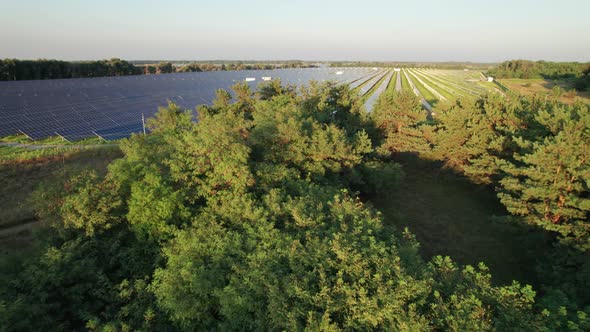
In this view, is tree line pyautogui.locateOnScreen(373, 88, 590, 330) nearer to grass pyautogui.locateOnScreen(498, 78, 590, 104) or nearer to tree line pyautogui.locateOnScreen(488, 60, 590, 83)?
grass pyautogui.locateOnScreen(498, 78, 590, 104)

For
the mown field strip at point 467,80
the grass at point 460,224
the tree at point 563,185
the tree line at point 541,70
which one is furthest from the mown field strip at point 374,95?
the tree line at point 541,70

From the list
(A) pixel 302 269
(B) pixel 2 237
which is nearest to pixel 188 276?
(A) pixel 302 269

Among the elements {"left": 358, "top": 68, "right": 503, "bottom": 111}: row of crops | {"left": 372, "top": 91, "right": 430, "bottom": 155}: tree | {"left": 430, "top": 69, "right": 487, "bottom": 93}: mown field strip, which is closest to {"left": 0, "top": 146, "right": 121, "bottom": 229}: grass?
{"left": 372, "top": 91, "right": 430, "bottom": 155}: tree

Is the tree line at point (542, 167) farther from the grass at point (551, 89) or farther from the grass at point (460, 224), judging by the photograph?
the grass at point (551, 89)

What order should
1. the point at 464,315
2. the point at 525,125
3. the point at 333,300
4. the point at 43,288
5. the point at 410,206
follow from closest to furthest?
the point at 464,315
the point at 333,300
the point at 43,288
the point at 525,125
the point at 410,206

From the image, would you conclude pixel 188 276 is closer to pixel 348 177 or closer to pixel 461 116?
pixel 348 177

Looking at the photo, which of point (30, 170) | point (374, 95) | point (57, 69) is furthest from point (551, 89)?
point (57, 69)
